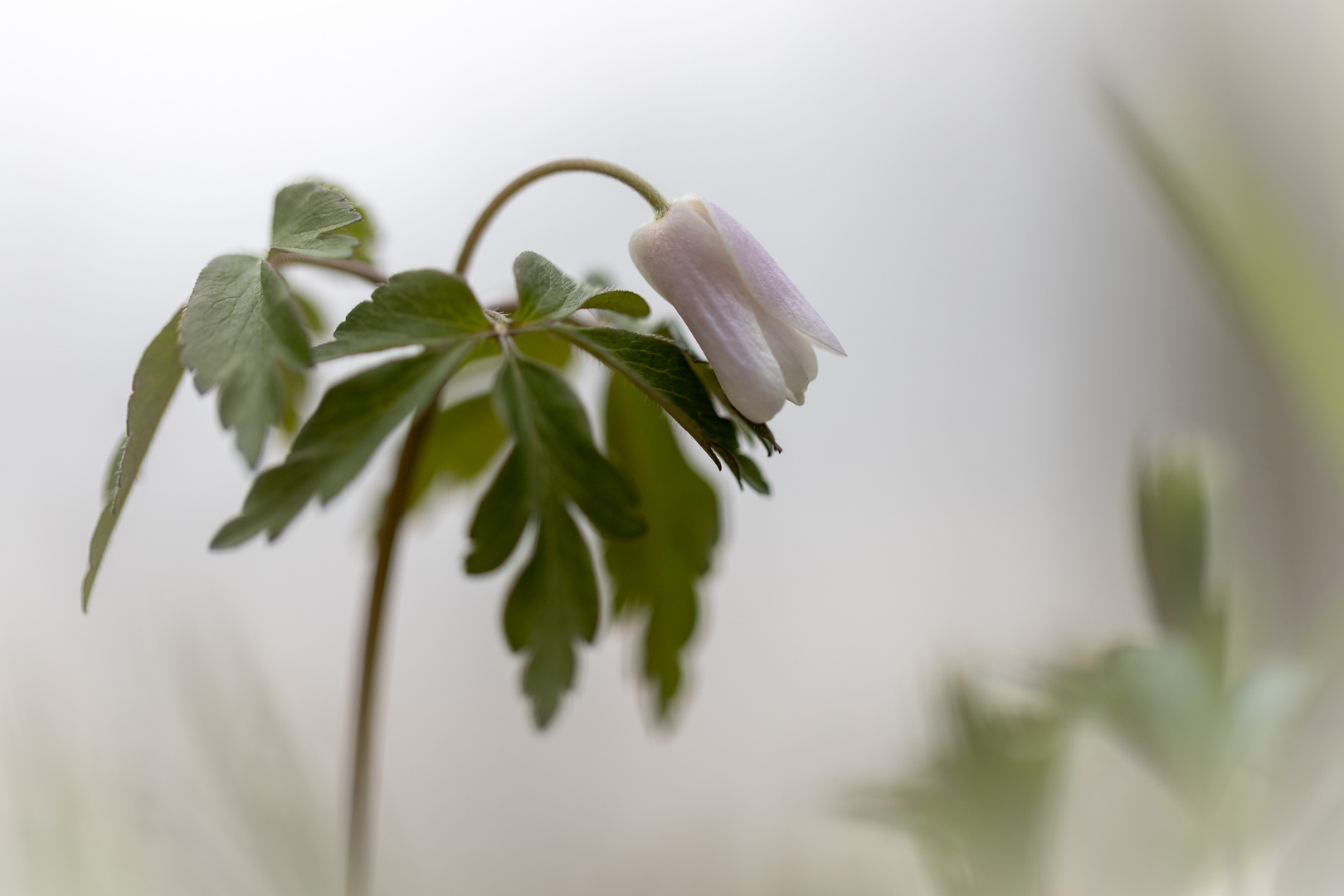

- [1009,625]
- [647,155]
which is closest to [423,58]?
[647,155]

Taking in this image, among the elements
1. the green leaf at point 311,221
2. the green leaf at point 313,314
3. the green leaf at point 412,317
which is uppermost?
the green leaf at point 311,221

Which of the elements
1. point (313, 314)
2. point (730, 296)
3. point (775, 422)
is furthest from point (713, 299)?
point (775, 422)

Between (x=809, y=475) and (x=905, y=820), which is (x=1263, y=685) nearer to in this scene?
(x=905, y=820)

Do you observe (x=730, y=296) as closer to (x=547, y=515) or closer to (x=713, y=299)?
(x=713, y=299)

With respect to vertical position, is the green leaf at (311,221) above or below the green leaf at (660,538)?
above

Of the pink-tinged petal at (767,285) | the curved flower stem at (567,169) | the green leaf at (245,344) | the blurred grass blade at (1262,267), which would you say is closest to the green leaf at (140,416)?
the green leaf at (245,344)

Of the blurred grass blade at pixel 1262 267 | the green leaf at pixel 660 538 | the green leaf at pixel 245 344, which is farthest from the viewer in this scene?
the blurred grass blade at pixel 1262 267

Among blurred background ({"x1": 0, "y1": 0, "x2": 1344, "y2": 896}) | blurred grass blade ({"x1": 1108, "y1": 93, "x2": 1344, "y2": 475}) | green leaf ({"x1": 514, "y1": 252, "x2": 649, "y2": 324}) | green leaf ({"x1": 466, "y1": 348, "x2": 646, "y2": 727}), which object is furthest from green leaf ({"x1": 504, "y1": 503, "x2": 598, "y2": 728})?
blurred grass blade ({"x1": 1108, "y1": 93, "x2": 1344, "y2": 475})

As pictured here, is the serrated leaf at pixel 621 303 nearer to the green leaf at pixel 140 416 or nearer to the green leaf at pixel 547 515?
the green leaf at pixel 547 515

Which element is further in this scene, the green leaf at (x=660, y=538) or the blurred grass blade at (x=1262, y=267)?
the blurred grass blade at (x=1262, y=267)
